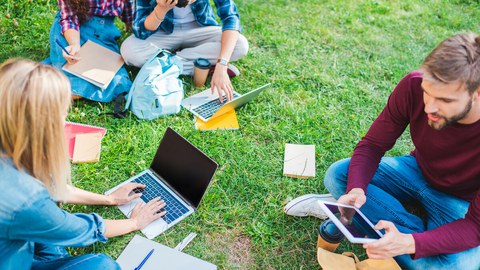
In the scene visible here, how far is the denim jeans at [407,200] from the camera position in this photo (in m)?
2.33

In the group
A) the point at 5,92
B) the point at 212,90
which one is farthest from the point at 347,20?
the point at 5,92

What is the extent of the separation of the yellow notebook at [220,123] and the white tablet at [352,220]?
1.31 metres

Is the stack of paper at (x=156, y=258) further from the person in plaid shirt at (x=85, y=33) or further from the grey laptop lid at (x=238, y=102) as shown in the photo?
the person in plaid shirt at (x=85, y=33)

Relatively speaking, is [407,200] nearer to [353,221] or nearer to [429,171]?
[429,171]

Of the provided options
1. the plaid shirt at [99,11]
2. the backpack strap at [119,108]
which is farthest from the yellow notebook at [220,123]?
the plaid shirt at [99,11]

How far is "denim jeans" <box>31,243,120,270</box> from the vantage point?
77.6 inches

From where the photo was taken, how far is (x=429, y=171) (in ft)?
8.48

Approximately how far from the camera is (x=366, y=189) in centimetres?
254

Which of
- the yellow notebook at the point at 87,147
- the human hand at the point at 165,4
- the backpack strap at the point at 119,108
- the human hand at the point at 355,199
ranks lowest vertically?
the yellow notebook at the point at 87,147

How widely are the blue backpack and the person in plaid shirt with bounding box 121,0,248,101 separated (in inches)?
10.5

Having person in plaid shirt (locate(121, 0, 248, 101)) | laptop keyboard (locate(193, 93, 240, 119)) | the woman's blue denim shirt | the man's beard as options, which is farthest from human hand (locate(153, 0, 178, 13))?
the man's beard

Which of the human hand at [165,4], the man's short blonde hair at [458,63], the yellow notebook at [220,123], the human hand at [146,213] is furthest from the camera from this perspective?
the yellow notebook at [220,123]

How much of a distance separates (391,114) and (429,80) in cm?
49

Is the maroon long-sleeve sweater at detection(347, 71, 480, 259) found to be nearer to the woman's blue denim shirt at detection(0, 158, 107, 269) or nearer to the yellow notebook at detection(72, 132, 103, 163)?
the woman's blue denim shirt at detection(0, 158, 107, 269)
